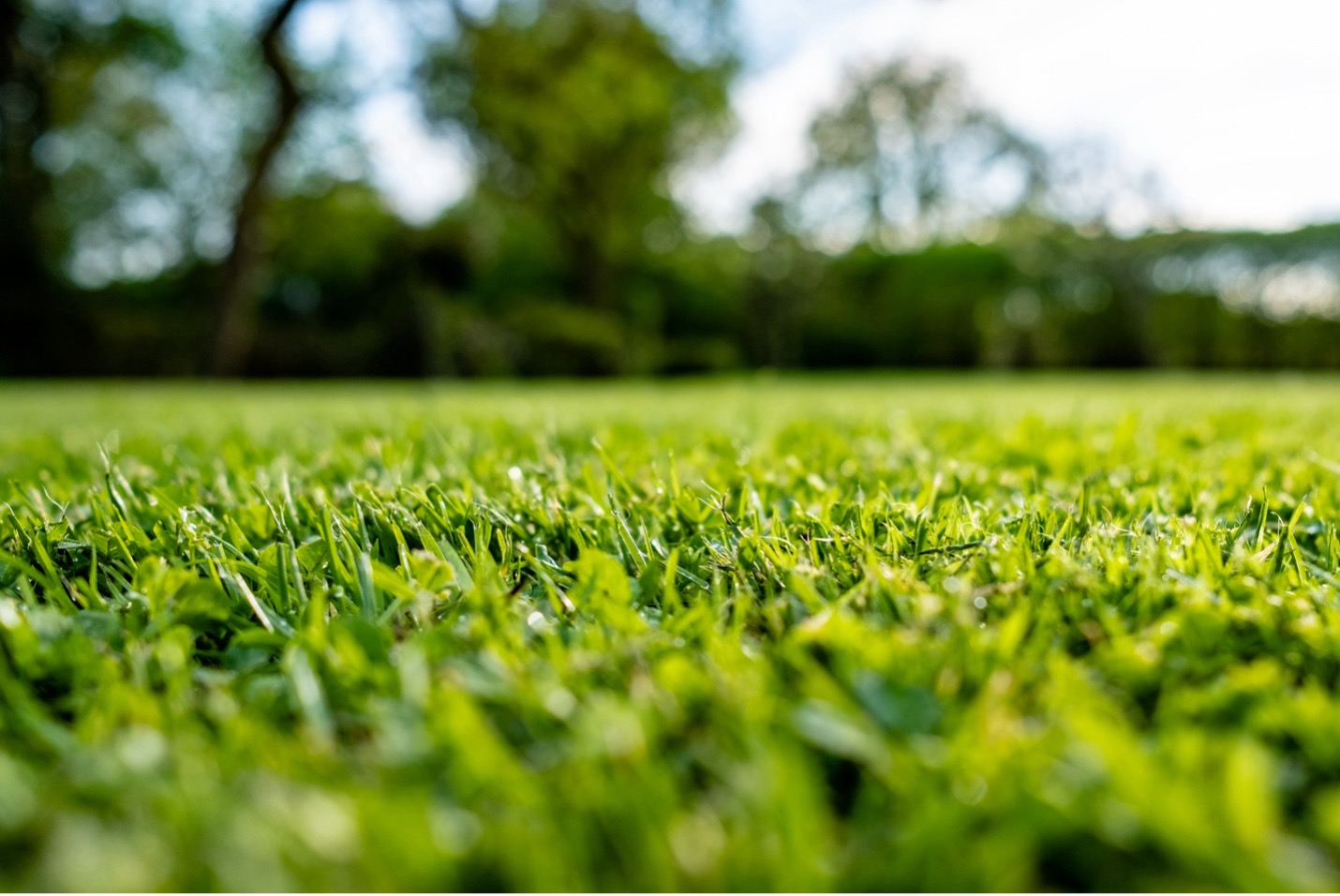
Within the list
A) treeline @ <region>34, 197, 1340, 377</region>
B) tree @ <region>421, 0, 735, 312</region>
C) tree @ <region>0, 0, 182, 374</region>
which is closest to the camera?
tree @ <region>421, 0, 735, 312</region>

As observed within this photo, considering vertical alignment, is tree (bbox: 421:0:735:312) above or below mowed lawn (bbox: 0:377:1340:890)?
above

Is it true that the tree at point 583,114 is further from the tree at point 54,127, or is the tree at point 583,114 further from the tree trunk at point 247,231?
the tree at point 54,127

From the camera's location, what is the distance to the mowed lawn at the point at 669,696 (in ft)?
1.31

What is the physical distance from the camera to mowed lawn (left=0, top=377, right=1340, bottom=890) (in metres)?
0.40

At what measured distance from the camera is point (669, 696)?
555 millimetres

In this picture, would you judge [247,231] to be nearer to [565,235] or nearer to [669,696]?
[565,235]

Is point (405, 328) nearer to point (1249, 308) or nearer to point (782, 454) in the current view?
point (782, 454)

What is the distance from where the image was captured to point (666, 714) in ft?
1.75

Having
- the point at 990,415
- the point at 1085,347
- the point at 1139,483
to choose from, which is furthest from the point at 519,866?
the point at 1085,347

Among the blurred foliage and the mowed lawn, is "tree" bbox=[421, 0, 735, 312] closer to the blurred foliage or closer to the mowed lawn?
the blurred foliage

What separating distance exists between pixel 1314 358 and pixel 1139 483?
1842 cm

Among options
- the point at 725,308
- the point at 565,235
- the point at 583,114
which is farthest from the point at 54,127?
the point at 725,308

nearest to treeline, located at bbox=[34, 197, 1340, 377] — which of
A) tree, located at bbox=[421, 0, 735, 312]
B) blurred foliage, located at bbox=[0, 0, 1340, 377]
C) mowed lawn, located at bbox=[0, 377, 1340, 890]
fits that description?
blurred foliage, located at bbox=[0, 0, 1340, 377]

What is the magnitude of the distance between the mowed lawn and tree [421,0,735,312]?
13052 mm
